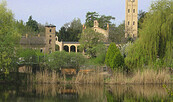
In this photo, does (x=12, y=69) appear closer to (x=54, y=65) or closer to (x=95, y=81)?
(x=54, y=65)

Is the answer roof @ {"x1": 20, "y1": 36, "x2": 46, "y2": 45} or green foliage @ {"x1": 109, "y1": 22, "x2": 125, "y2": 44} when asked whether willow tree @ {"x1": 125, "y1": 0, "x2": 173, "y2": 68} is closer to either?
green foliage @ {"x1": 109, "y1": 22, "x2": 125, "y2": 44}

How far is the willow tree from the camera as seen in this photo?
2198 cm

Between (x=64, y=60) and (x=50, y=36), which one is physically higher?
(x=50, y=36)

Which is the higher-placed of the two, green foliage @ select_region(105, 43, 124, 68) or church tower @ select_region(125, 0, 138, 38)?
church tower @ select_region(125, 0, 138, 38)

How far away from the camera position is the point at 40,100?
16.0 m

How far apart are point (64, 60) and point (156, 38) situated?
7.51 m

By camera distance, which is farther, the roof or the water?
the roof

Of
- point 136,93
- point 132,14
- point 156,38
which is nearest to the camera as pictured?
point 136,93

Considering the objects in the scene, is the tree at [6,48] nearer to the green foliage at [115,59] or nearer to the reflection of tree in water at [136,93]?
the reflection of tree in water at [136,93]

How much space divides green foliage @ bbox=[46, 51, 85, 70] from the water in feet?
7.75

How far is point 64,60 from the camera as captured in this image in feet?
77.7

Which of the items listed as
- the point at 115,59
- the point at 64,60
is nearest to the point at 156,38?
the point at 115,59

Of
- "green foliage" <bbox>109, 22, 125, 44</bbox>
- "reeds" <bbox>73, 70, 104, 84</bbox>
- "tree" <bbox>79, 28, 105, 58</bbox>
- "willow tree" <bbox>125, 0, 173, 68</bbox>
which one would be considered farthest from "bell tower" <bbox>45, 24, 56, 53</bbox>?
"reeds" <bbox>73, 70, 104, 84</bbox>

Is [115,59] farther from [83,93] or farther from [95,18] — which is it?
[95,18]
